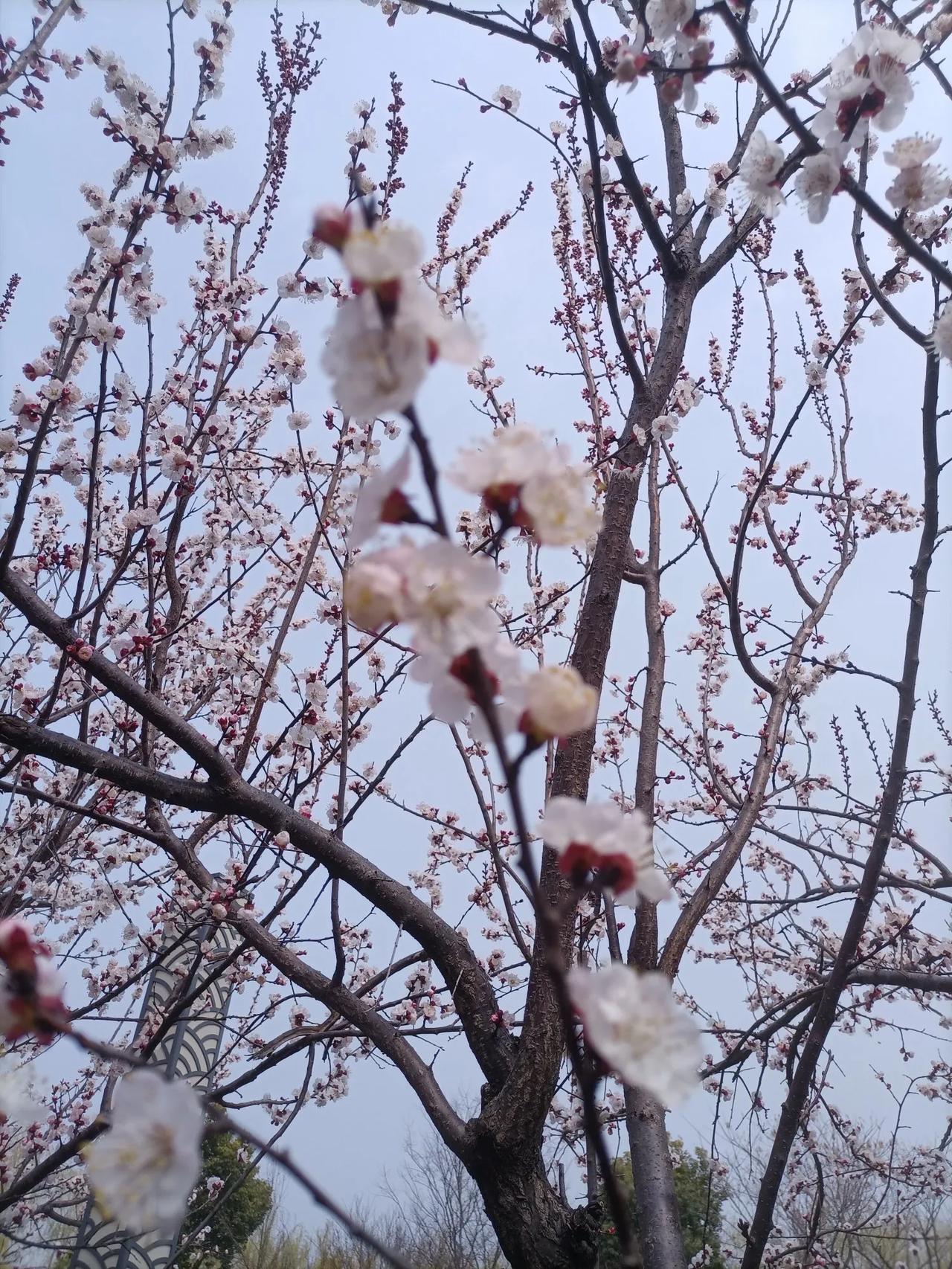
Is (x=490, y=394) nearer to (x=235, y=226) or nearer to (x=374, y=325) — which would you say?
(x=235, y=226)

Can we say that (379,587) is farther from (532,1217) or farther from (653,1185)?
(653,1185)

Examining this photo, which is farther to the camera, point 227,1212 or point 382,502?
point 227,1212

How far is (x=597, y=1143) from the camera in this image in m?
0.53

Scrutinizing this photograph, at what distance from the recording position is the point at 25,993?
1.97 feet

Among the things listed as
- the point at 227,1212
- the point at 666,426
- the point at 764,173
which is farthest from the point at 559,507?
the point at 227,1212

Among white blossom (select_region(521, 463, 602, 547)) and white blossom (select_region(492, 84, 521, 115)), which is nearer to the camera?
white blossom (select_region(521, 463, 602, 547))

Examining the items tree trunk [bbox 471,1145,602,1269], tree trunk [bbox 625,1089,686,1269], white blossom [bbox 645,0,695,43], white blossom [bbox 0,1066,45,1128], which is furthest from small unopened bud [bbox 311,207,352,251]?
tree trunk [bbox 625,1089,686,1269]

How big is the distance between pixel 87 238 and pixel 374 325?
3.11 metres

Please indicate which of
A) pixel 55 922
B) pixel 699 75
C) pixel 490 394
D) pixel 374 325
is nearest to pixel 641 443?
pixel 699 75

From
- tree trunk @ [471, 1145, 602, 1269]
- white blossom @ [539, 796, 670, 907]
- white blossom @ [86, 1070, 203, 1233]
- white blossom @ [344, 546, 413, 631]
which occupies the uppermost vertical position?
white blossom @ [344, 546, 413, 631]

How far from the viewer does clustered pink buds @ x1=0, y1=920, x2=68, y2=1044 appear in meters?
0.59

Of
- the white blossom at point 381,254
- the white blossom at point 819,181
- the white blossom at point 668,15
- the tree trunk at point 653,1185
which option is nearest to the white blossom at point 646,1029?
the white blossom at point 381,254

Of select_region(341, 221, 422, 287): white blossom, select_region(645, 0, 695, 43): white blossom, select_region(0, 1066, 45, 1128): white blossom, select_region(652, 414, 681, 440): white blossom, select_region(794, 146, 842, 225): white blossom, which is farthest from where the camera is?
select_region(652, 414, 681, 440): white blossom

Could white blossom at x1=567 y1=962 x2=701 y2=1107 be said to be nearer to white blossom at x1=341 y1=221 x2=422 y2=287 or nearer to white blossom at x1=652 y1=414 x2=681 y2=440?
white blossom at x1=341 y1=221 x2=422 y2=287
